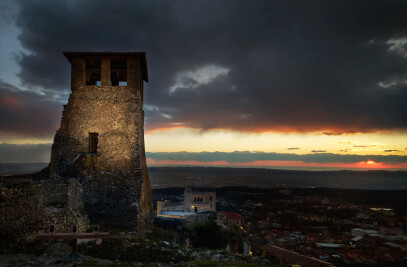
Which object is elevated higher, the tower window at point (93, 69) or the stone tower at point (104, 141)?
the tower window at point (93, 69)

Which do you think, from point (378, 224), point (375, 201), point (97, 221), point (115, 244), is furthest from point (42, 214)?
point (375, 201)

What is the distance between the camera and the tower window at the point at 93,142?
1669 centimetres

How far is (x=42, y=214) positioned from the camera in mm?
10047

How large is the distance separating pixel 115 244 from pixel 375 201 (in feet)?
520

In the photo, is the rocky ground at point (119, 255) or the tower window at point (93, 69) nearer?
the rocky ground at point (119, 255)

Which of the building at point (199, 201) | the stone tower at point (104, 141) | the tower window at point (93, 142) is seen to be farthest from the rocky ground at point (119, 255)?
the building at point (199, 201)

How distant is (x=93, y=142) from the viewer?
16969mm

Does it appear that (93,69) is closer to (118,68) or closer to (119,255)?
(118,68)

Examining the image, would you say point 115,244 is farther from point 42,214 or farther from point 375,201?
point 375,201

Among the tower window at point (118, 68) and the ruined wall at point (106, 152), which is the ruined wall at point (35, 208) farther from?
the tower window at point (118, 68)

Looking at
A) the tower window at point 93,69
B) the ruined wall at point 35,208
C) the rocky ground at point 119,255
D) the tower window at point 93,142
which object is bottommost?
the rocky ground at point 119,255

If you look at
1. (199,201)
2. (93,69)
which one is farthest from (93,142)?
(199,201)

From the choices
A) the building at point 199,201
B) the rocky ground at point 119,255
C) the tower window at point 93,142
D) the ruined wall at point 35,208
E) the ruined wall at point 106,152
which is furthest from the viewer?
the building at point 199,201

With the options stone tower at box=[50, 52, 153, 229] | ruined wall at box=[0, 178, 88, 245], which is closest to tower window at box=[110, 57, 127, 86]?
stone tower at box=[50, 52, 153, 229]
